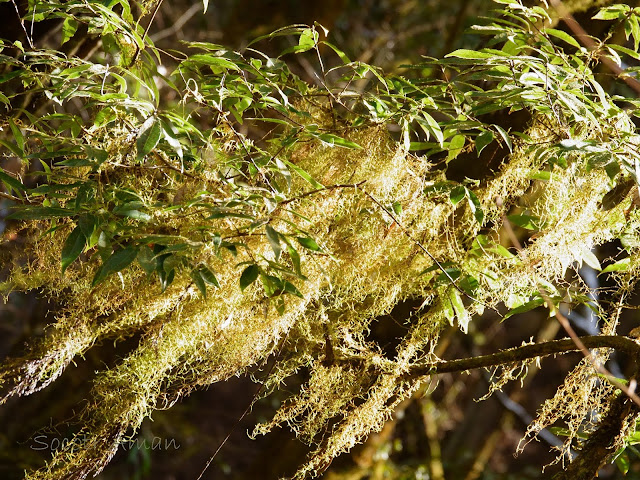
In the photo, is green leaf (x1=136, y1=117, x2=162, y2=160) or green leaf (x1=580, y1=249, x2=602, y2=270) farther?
green leaf (x1=580, y1=249, x2=602, y2=270)

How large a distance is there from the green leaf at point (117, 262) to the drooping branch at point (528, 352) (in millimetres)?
525

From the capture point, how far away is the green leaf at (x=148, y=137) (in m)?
0.61

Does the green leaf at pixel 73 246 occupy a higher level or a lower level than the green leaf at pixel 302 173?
lower

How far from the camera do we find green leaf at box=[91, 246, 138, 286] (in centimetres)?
60

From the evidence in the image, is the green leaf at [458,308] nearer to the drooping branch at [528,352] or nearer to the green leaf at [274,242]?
the drooping branch at [528,352]

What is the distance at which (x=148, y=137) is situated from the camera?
0.63 metres

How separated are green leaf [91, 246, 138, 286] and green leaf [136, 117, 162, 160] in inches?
3.6

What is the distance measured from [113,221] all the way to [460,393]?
12.3 ft

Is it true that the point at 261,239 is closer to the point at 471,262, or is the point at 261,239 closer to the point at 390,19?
the point at 471,262

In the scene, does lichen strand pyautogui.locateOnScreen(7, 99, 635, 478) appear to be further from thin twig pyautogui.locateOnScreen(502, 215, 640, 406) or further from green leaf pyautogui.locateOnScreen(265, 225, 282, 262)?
green leaf pyautogui.locateOnScreen(265, 225, 282, 262)

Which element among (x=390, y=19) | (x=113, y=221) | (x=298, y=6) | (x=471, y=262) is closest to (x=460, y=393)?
(x=390, y=19)

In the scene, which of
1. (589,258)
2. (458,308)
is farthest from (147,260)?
(589,258)

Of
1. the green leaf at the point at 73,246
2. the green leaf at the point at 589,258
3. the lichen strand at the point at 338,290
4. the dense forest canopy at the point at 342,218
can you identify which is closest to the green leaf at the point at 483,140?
the dense forest canopy at the point at 342,218

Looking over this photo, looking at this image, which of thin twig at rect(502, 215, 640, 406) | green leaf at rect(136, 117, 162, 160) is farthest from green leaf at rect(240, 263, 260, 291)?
thin twig at rect(502, 215, 640, 406)
